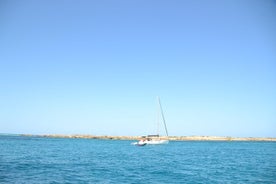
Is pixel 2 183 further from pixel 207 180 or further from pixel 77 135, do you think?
pixel 77 135

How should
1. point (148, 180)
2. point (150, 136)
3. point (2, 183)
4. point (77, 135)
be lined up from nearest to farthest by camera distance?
point (2, 183), point (148, 180), point (150, 136), point (77, 135)

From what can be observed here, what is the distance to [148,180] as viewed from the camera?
2359 cm

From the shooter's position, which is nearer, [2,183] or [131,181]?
[2,183]

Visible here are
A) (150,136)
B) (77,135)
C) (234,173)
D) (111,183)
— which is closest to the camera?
(111,183)

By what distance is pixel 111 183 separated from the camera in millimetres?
22031

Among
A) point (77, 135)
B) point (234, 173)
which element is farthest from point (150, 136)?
point (77, 135)

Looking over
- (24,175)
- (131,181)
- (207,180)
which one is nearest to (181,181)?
(207,180)

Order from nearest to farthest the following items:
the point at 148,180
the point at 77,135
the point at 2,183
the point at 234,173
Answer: the point at 2,183 → the point at 148,180 → the point at 234,173 → the point at 77,135

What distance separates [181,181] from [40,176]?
13.1 m

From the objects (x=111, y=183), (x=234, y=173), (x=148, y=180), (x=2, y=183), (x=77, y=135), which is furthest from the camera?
(x=77, y=135)

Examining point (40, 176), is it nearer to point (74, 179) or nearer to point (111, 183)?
point (74, 179)

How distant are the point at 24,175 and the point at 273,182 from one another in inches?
894

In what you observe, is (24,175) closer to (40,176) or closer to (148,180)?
(40,176)

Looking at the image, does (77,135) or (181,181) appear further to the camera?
(77,135)
